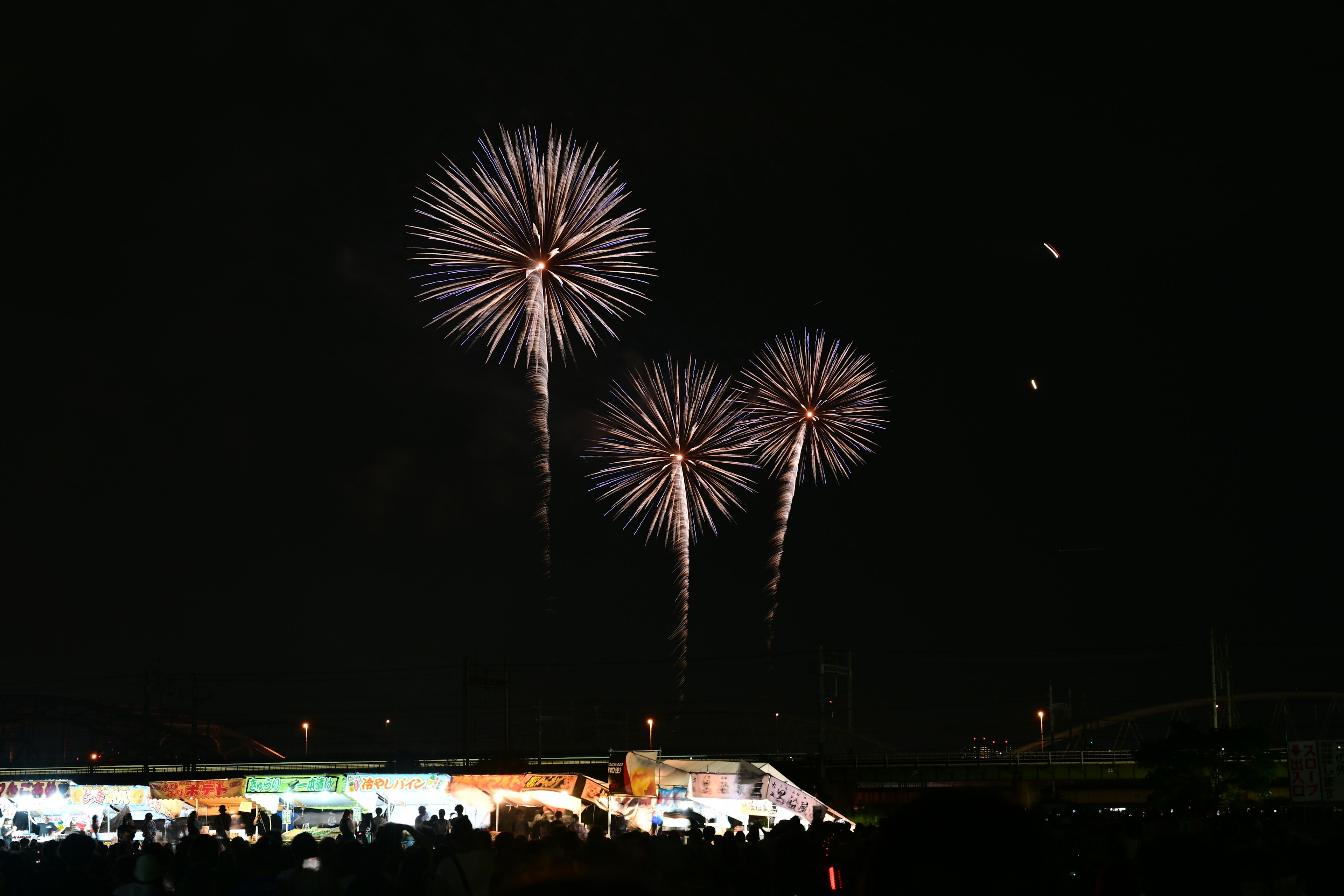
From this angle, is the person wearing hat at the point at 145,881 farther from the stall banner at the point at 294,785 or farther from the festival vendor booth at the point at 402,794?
the stall banner at the point at 294,785

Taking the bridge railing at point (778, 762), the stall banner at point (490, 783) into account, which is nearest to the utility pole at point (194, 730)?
the bridge railing at point (778, 762)

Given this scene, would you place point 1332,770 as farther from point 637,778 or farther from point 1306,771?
point 637,778

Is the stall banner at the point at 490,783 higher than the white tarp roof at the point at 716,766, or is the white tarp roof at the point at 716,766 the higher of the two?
the white tarp roof at the point at 716,766

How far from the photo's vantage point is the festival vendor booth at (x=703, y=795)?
32.6m

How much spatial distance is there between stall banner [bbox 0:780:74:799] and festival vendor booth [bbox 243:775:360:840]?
6500 millimetres

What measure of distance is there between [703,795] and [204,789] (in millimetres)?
16820

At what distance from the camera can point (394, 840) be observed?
13.9 meters

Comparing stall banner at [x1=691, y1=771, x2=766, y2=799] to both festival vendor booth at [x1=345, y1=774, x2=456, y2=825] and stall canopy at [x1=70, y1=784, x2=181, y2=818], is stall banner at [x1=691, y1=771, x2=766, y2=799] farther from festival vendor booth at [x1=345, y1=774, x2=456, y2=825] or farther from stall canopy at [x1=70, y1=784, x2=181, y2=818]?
stall canopy at [x1=70, y1=784, x2=181, y2=818]

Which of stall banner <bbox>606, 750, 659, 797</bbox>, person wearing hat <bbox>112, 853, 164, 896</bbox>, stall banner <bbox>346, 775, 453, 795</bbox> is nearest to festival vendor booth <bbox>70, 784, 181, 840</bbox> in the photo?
stall banner <bbox>346, 775, 453, 795</bbox>

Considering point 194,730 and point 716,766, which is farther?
point 194,730

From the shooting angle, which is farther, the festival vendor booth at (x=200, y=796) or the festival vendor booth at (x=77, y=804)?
the festival vendor booth at (x=77, y=804)

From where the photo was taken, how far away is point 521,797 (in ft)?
112

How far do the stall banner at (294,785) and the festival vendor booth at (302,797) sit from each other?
0.04 feet

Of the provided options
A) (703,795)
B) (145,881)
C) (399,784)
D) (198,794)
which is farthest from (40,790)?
(145,881)
